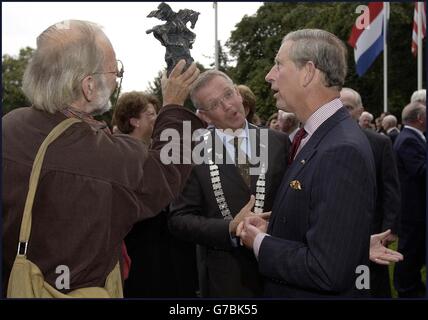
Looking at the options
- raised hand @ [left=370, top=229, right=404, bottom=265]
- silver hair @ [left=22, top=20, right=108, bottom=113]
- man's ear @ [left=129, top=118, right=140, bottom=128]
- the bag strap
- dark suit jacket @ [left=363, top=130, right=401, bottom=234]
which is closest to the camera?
the bag strap

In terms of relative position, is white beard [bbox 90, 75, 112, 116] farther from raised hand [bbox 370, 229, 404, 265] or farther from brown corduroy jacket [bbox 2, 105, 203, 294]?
raised hand [bbox 370, 229, 404, 265]

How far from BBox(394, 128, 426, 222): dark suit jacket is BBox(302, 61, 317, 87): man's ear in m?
4.76

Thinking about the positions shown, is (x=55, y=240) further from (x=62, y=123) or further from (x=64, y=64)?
(x=64, y=64)

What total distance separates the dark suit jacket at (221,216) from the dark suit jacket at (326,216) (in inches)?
43.7

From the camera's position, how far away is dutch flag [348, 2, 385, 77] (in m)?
15.4

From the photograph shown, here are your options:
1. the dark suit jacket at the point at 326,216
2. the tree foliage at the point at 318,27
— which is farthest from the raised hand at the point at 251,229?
the tree foliage at the point at 318,27

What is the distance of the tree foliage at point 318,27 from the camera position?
4789 mm

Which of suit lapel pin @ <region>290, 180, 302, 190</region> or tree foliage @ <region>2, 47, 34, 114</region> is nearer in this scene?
suit lapel pin @ <region>290, 180, 302, 190</region>

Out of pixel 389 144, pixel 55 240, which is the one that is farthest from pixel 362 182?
pixel 389 144

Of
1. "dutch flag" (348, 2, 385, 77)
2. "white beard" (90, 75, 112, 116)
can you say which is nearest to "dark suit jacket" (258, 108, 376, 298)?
"white beard" (90, 75, 112, 116)

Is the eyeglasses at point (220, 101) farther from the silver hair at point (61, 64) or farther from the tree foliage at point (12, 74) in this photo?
the tree foliage at point (12, 74)

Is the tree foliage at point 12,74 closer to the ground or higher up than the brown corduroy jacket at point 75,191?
higher up

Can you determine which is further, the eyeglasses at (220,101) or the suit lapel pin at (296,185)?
the eyeglasses at (220,101)
